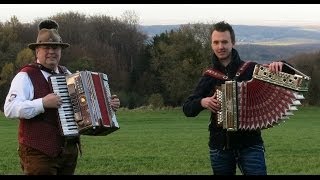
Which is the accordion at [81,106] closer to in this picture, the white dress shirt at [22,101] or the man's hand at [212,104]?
the white dress shirt at [22,101]

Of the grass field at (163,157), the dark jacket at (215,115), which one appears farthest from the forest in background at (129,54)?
the dark jacket at (215,115)

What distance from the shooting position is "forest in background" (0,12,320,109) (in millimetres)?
57938

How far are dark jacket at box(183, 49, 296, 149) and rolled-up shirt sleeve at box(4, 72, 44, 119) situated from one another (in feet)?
4.57

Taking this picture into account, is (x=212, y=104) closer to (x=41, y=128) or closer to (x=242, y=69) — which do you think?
(x=242, y=69)

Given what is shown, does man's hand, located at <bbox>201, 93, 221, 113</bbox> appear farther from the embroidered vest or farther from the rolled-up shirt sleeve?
the rolled-up shirt sleeve

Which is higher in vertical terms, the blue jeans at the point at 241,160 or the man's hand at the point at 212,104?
the man's hand at the point at 212,104

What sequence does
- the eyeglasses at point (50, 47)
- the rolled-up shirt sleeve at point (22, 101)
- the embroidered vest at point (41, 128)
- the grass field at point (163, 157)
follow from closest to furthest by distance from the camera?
1. the rolled-up shirt sleeve at point (22, 101)
2. the embroidered vest at point (41, 128)
3. the eyeglasses at point (50, 47)
4. the grass field at point (163, 157)

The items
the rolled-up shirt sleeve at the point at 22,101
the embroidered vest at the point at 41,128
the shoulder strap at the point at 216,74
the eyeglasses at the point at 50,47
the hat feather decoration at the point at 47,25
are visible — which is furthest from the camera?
the hat feather decoration at the point at 47,25

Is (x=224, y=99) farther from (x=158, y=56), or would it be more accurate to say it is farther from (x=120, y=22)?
(x=120, y=22)

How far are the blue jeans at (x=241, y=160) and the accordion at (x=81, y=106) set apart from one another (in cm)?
98

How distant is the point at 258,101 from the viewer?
568 centimetres

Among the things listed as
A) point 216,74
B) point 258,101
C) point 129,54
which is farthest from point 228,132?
point 129,54

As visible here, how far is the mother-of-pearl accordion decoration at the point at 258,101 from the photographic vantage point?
5.57 metres

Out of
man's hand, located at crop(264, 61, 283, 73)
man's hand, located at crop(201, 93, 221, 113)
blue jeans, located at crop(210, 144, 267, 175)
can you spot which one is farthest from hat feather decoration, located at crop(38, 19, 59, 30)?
man's hand, located at crop(264, 61, 283, 73)
